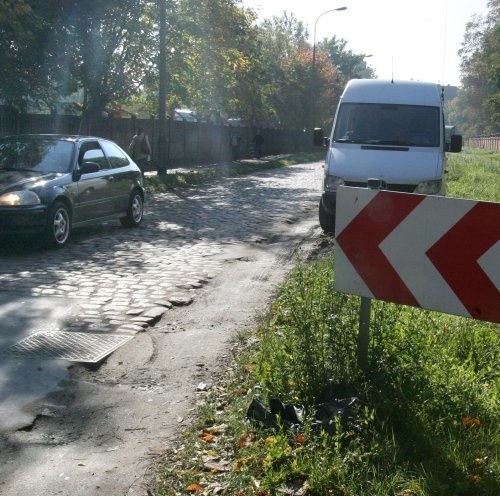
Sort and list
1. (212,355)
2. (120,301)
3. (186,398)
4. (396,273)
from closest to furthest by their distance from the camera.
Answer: (396,273)
(186,398)
(212,355)
(120,301)

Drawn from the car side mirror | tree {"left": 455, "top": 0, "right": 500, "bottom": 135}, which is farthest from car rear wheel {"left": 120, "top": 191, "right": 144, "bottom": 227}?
tree {"left": 455, "top": 0, "right": 500, "bottom": 135}

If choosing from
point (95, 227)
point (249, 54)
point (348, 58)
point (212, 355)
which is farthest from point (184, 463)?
point (348, 58)

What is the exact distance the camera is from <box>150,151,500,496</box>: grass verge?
13.5 feet

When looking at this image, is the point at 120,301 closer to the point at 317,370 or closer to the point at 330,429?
the point at 317,370

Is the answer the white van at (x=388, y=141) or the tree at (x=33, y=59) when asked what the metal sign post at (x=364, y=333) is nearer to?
the white van at (x=388, y=141)

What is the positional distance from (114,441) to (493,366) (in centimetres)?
283

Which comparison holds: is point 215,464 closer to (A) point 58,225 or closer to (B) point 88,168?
(A) point 58,225

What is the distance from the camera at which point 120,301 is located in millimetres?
8625

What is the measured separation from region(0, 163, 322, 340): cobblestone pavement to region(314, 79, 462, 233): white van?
190cm

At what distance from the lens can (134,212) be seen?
1488 cm

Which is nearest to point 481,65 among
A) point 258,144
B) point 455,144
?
point 258,144

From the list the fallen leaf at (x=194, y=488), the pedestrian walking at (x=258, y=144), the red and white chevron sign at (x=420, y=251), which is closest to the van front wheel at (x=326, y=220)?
the red and white chevron sign at (x=420, y=251)

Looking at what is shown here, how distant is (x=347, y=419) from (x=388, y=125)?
954cm

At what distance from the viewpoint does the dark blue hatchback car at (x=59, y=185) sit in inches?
447
